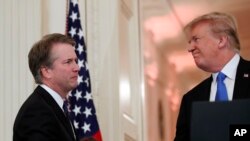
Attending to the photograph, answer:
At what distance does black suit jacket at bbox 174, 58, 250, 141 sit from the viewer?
324cm

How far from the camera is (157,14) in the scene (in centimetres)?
969

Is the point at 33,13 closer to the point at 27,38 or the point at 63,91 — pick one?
the point at 27,38

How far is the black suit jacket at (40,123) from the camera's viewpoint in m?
2.77

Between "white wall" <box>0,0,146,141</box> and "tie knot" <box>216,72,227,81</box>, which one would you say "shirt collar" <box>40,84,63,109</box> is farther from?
"white wall" <box>0,0,146,141</box>

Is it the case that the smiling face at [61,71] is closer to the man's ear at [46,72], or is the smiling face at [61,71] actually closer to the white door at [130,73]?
the man's ear at [46,72]

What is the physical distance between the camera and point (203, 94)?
3396 mm

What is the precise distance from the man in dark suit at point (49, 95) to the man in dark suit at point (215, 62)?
0.74m

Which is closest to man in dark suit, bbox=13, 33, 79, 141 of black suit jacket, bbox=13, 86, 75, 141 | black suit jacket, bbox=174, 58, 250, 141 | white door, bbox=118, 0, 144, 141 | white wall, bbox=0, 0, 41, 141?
black suit jacket, bbox=13, 86, 75, 141

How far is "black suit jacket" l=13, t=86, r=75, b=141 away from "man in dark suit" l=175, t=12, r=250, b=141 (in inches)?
30.1

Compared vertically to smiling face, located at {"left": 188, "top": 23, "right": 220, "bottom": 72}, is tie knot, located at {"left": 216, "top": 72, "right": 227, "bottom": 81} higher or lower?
lower

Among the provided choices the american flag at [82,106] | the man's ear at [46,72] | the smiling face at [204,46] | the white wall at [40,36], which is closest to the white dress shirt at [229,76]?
the smiling face at [204,46]

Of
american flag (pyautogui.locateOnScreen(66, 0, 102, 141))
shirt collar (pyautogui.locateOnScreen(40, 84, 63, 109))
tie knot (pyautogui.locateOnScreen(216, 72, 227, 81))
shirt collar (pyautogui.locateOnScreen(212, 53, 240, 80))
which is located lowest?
american flag (pyautogui.locateOnScreen(66, 0, 102, 141))

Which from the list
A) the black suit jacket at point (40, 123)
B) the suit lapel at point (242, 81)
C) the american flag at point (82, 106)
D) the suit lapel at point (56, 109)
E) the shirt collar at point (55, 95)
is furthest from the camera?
the american flag at point (82, 106)

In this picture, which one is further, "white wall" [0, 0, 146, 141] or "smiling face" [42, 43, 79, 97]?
"white wall" [0, 0, 146, 141]
